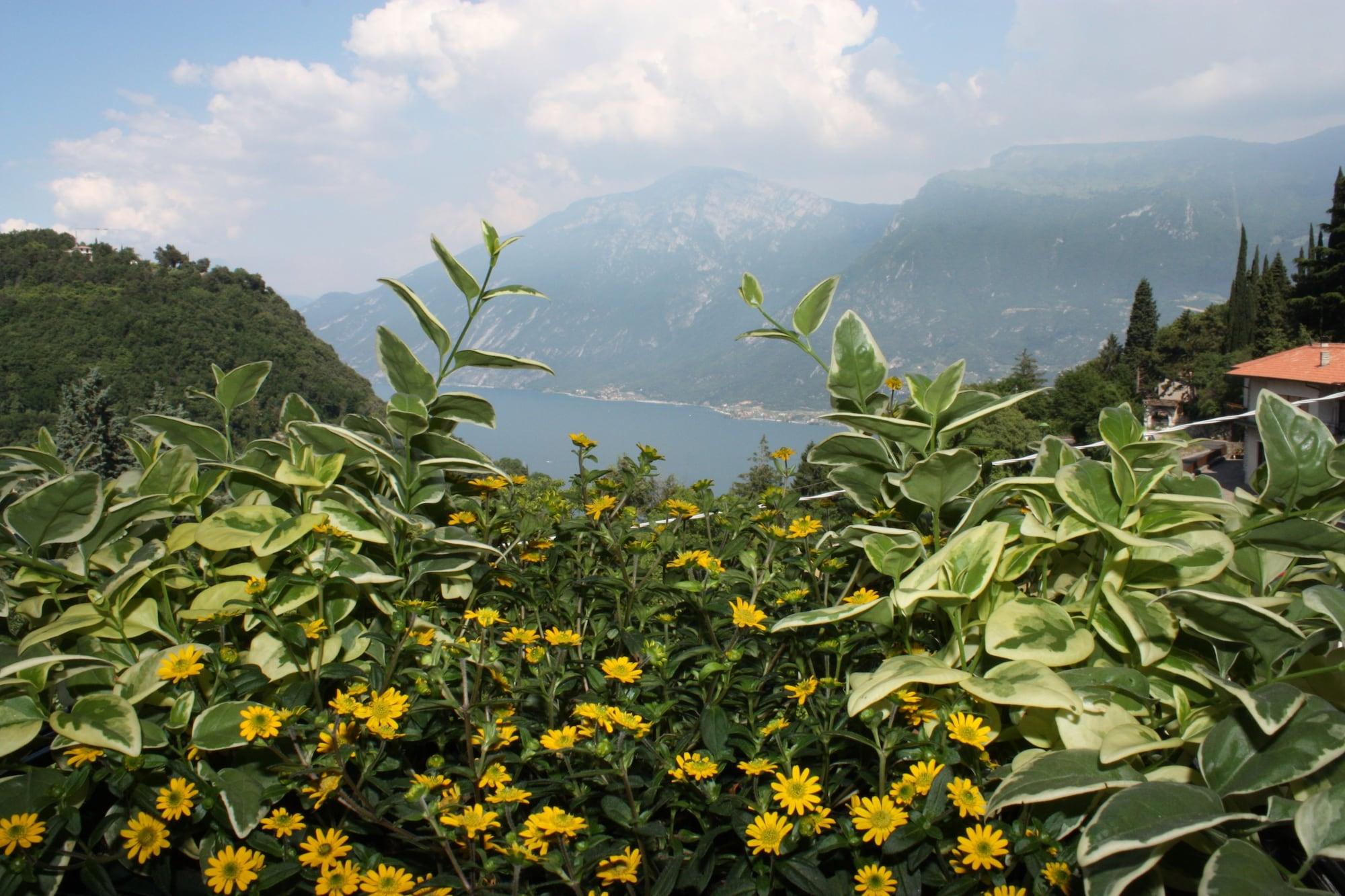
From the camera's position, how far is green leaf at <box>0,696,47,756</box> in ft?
3.24

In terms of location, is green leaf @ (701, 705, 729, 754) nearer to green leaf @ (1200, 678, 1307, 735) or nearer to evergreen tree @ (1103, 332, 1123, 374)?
green leaf @ (1200, 678, 1307, 735)

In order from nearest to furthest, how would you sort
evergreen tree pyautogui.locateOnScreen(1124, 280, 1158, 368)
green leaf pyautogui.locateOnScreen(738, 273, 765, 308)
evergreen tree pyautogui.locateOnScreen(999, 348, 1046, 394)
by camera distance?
1. green leaf pyautogui.locateOnScreen(738, 273, 765, 308)
2. evergreen tree pyautogui.locateOnScreen(999, 348, 1046, 394)
3. evergreen tree pyautogui.locateOnScreen(1124, 280, 1158, 368)

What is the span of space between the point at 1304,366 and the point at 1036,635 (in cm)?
3351

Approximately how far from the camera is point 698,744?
104 cm

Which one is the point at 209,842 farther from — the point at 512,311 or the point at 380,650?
the point at 512,311

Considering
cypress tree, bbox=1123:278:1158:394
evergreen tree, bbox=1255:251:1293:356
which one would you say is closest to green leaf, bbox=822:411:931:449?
evergreen tree, bbox=1255:251:1293:356

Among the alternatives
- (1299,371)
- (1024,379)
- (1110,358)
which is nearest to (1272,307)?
(1024,379)

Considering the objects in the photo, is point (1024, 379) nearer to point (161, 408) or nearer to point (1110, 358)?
point (1110, 358)

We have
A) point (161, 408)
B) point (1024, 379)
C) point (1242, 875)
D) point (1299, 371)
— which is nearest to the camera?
point (1242, 875)

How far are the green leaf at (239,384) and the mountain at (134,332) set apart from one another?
43274 millimetres

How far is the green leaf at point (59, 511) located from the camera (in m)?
1.03

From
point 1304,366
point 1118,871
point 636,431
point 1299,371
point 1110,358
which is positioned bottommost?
point 636,431

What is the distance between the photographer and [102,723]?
97cm

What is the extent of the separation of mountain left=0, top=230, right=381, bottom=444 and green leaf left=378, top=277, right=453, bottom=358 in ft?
142
